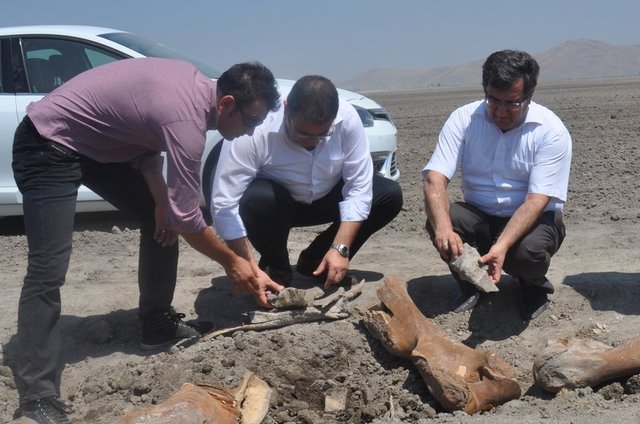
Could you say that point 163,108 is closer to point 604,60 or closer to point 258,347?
point 258,347

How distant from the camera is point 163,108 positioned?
353 cm

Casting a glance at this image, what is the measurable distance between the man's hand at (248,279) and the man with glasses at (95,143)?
0.13 metres

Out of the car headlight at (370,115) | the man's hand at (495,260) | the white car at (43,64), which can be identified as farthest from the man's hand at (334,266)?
the car headlight at (370,115)

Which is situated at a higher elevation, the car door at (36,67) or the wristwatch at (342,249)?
the car door at (36,67)

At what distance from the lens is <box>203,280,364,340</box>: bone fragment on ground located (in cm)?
437

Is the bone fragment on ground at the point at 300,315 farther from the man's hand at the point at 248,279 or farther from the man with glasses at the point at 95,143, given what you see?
the man with glasses at the point at 95,143

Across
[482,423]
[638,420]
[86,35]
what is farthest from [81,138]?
[86,35]

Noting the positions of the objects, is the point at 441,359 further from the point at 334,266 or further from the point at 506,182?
the point at 506,182

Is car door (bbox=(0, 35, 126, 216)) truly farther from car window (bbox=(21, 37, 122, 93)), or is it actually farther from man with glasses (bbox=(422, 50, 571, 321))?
man with glasses (bbox=(422, 50, 571, 321))

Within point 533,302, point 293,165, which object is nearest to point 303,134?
point 293,165

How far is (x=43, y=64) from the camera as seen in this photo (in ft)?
22.5

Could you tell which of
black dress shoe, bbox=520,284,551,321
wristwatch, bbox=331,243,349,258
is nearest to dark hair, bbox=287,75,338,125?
wristwatch, bbox=331,243,349,258

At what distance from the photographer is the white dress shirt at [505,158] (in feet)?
14.4

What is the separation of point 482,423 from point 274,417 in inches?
37.4
